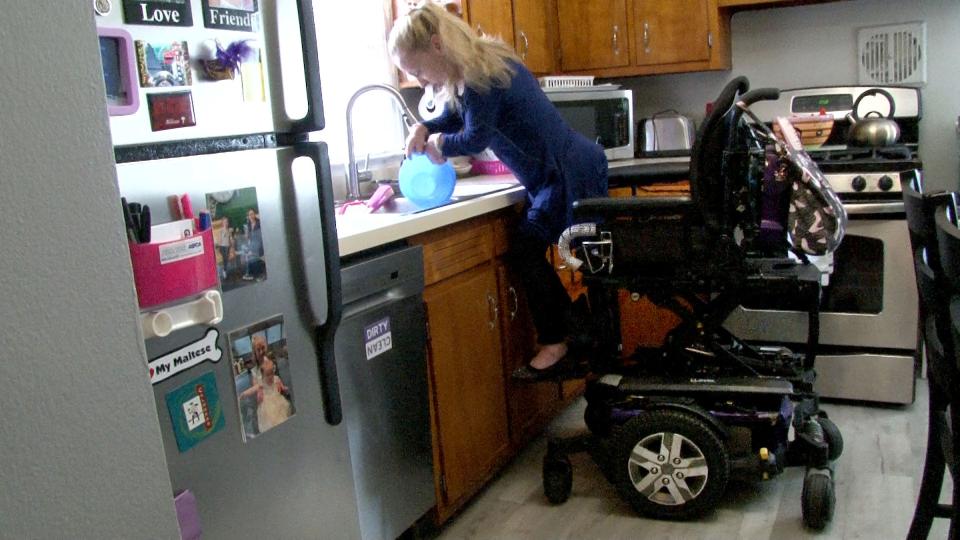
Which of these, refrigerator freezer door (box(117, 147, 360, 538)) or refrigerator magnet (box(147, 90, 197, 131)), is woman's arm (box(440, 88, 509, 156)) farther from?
refrigerator magnet (box(147, 90, 197, 131))

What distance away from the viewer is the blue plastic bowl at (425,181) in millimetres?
2666

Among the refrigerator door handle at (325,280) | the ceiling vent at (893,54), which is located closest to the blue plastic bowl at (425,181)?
the refrigerator door handle at (325,280)

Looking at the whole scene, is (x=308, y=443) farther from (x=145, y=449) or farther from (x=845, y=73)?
(x=845, y=73)

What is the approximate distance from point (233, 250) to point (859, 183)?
7.66ft

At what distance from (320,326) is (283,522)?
1.21 ft

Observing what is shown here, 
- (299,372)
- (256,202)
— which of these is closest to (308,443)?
(299,372)

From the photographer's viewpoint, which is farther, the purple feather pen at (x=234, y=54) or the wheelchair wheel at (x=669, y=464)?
the wheelchair wheel at (x=669, y=464)

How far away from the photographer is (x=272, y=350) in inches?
63.2

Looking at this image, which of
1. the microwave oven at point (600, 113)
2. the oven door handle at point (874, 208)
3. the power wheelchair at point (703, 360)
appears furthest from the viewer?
the microwave oven at point (600, 113)

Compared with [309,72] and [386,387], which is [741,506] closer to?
Answer: [386,387]

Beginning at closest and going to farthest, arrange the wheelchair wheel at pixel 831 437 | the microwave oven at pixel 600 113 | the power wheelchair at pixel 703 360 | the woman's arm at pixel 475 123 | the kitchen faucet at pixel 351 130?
the power wheelchair at pixel 703 360 → the wheelchair wheel at pixel 831 437 → the woman's arm at pixel 475 123 → the kitchen faucet at pixel 351 130 → the microwave oven at pixel 600 113

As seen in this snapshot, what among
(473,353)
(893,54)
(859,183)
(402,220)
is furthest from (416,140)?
(893,54)

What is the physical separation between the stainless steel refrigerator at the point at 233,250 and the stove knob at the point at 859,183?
6.83 feet

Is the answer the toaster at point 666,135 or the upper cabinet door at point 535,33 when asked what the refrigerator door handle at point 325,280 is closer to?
the upper cabinet door at point 535,33
